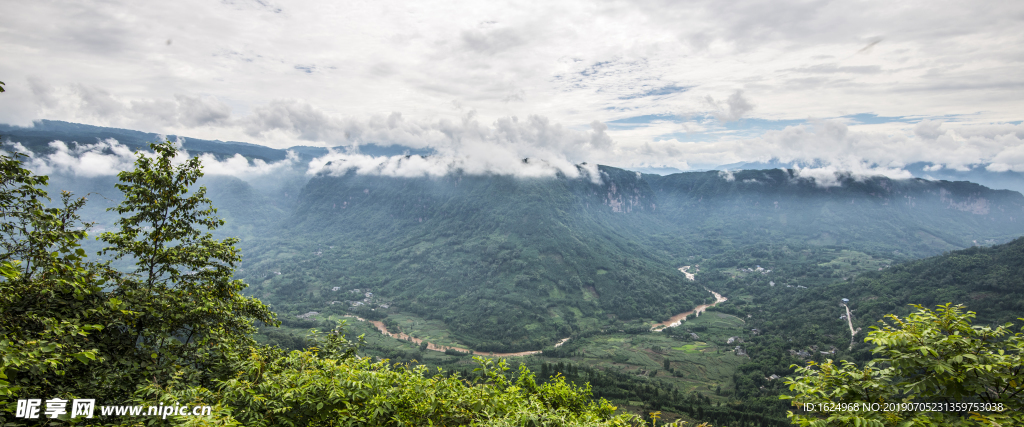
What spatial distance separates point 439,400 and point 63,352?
1093cm

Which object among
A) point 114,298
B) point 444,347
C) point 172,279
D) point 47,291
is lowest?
point 444,347

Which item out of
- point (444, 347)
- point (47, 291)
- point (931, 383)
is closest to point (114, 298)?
point (47, 291)

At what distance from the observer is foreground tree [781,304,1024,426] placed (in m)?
9.78

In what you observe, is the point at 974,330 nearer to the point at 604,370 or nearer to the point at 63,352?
the point at 63,352

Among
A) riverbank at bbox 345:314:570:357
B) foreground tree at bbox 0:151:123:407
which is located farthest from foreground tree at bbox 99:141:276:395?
riverbank at bbox 345:314:570:357

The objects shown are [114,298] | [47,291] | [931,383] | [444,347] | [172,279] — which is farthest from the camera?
[444,347]

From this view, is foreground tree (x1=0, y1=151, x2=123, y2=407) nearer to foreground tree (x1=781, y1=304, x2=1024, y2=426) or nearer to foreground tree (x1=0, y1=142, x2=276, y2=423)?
foreground tree (x1=0, y1=142, x2=276, y2=423)

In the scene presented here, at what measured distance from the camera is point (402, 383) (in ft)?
45.4

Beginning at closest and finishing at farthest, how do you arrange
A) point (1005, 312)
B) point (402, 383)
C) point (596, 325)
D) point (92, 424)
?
point (92, 424)
point (402, 383)
point (1005, 312)
point (596, 325)

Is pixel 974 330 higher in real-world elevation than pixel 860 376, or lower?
higher

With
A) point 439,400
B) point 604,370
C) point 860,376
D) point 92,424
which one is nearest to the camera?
point 92,424

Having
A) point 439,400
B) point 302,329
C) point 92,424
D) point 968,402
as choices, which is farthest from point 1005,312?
point 302,329

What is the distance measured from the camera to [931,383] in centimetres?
1048

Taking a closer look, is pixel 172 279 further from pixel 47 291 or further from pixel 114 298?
pixel 47 291
